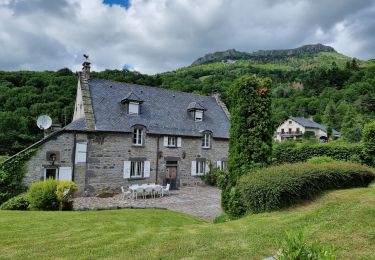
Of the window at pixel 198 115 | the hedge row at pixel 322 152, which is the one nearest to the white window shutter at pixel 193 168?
the window at pixel 198 115

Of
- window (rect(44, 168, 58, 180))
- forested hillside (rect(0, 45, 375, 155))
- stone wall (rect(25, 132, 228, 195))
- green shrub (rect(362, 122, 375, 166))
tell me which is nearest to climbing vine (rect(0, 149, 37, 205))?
stone wall (rect(25, 132, 228, 195))

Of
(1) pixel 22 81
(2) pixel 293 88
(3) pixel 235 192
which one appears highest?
(2) pixel 293 88

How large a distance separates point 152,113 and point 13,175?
1086cm

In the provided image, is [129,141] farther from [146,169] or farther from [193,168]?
[193,168]

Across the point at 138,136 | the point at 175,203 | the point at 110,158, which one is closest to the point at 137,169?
the point at 110,158

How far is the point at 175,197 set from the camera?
1850 cm

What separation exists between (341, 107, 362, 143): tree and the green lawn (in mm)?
38152

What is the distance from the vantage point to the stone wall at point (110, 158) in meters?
17.8

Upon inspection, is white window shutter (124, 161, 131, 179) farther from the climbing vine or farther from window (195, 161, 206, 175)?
window (195, 161, 206, 175)

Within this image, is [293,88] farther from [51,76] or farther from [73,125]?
[73,125]

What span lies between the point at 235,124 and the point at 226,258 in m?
7.13

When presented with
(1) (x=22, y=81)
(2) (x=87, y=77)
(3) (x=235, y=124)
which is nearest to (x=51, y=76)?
(1) (x=22, y=81)

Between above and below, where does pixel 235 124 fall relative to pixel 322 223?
above

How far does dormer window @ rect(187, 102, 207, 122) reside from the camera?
25339 millimetres
